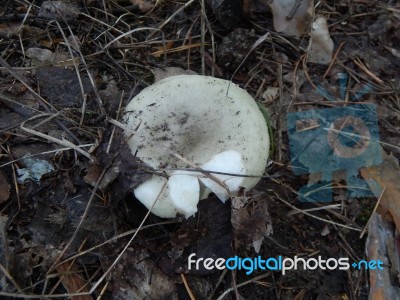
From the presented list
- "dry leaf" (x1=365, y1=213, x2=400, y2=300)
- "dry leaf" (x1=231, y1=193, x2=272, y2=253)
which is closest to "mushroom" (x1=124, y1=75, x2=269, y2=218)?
"dry leaf" (x1=231, y1=193, x2=272, y2=253)

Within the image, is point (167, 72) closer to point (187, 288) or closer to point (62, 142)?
point (62, 142)

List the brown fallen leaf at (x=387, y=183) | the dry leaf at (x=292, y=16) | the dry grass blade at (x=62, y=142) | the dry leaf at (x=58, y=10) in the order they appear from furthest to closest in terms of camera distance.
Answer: the dry leaf at (x=292, y=16), the dry leaf at (x=58, y=10), the brown fallen leaf at (x=387, y=183), the dry grass blade at (x=62, y=142)

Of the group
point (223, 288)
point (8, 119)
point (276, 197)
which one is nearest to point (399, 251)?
point (276, 197)

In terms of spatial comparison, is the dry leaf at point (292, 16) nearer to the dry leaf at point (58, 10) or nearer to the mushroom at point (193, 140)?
the mushroom at point (193, 140)

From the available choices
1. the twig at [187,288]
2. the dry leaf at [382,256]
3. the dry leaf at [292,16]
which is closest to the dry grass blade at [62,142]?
the twig at [187,288]

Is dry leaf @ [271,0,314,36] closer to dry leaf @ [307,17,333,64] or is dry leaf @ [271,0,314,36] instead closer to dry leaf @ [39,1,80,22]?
dry leaf @ [307,17,333,64]
